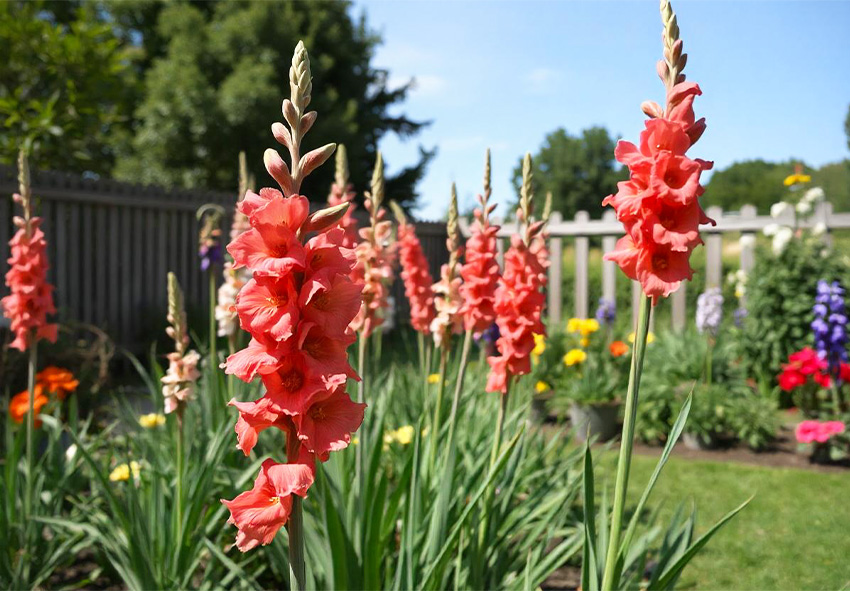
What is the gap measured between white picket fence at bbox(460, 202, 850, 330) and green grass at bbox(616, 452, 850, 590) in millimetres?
2448

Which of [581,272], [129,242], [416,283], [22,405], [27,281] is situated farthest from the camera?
[581,272]

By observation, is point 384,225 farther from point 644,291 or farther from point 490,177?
point 644,291

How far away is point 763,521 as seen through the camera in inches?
147

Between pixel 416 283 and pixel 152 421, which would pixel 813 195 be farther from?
pixel 152 421

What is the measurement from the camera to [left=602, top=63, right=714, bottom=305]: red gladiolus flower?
3.93 ft

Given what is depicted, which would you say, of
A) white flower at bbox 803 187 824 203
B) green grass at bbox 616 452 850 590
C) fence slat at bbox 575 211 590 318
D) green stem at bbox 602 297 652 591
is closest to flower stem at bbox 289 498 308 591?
green stem at bbox 602 297 652 591

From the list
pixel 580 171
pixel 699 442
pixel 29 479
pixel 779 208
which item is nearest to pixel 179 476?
pixel 29 479

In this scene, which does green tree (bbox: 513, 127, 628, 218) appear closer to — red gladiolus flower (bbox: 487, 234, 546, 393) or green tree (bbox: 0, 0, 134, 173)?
green tree (bbox: 0, 0, 134, 173)

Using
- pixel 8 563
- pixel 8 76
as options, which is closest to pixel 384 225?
pixel 8 563

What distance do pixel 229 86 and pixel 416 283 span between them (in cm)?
1462

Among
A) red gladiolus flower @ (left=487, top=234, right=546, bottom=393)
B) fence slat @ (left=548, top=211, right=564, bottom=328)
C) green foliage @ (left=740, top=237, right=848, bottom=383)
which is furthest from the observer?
fence slat @ (left=548, top=211, right=564, bottom=328)

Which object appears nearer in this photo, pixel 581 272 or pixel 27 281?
pixel 27 281

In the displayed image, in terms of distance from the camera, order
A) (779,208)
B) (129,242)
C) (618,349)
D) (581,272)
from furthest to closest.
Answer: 1. (581,272)
2. (129,242)
3. (779,208)
4. (618,349)

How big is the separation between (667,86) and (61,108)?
30.7 feet
